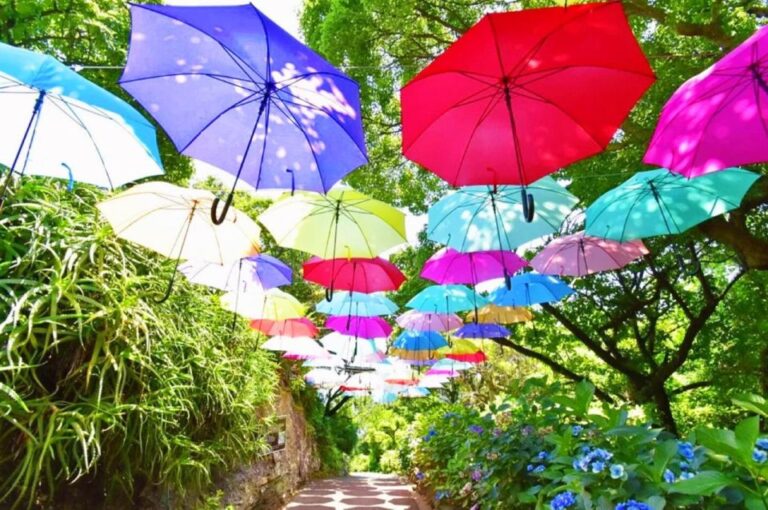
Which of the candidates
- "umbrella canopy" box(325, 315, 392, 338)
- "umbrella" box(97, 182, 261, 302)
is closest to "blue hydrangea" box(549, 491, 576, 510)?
"umbrella" box(97, 182, 261, 302)

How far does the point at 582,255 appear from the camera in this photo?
5305mm

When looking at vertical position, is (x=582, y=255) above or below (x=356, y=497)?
above

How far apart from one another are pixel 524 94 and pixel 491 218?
223cm

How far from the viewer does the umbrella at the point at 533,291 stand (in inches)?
245

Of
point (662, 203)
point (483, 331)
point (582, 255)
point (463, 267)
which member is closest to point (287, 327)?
point (463, 267)

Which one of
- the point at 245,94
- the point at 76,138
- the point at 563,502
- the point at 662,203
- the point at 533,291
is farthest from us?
the point at 533,291

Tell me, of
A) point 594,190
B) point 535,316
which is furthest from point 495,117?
point 535,316

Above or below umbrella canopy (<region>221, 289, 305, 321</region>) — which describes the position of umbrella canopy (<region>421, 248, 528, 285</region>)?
above

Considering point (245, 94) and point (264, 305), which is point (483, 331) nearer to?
point (264, 305)

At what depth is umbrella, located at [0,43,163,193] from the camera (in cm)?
263

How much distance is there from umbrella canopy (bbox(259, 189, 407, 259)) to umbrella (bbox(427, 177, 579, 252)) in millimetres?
467

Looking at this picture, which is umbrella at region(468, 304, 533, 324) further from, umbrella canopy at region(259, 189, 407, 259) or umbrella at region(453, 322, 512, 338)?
umbrella canopy at region(259, 189, 407, 259)

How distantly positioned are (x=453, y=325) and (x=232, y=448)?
13.7 feet

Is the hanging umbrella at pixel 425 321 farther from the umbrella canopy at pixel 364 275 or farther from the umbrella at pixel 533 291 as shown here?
the umbrella canopy at pixel 364 275
